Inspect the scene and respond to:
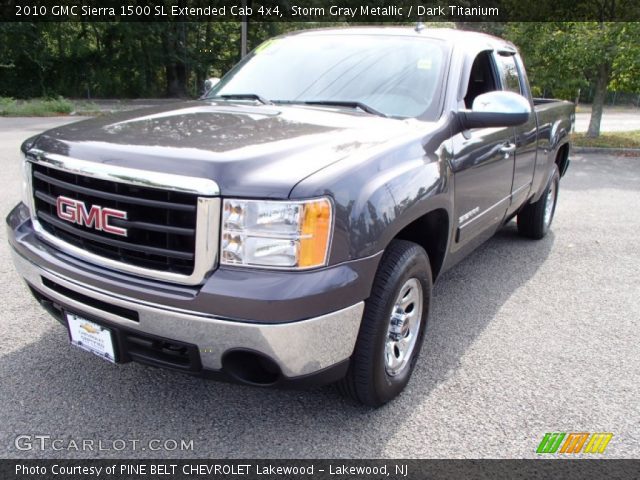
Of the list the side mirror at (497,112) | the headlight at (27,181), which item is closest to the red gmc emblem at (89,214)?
the headlight at (27,181)

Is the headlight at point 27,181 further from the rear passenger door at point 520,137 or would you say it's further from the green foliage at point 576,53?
the green foliage at point 576,53

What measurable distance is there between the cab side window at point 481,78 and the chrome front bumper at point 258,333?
2180mm

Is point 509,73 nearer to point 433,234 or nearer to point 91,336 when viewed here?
point 433,234

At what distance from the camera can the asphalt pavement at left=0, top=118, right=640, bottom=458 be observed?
2.46m

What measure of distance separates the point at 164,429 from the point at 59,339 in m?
1.14

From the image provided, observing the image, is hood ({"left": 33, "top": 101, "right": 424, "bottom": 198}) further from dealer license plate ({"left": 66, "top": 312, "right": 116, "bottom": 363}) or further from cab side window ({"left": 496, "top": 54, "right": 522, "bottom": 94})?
cab side window ({"left": 496, "top": 54, "right": 522, "bottom": 94})

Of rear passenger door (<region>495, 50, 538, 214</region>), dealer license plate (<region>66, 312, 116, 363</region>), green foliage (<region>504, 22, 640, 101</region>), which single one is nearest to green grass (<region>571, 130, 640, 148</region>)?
green foliage (<region>504, 22, 640, 101</region>)

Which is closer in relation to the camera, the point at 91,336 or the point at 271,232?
the point at 271,232

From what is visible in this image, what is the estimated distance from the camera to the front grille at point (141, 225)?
2074mm

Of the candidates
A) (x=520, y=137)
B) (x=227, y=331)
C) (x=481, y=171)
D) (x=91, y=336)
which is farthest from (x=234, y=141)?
(x=520, y=137)

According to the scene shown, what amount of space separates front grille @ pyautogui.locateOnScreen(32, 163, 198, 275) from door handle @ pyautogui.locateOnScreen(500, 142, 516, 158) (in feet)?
7.90

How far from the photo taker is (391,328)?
272 cm

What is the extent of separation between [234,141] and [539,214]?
405 centimetres

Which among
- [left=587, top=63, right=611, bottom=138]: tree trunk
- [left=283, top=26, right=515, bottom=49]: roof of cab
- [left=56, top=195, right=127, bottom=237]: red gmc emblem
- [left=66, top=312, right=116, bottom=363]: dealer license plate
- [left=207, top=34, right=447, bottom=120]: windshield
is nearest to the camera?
[left=56, top=195, right=127, bottom=237]: red gmc emblem
